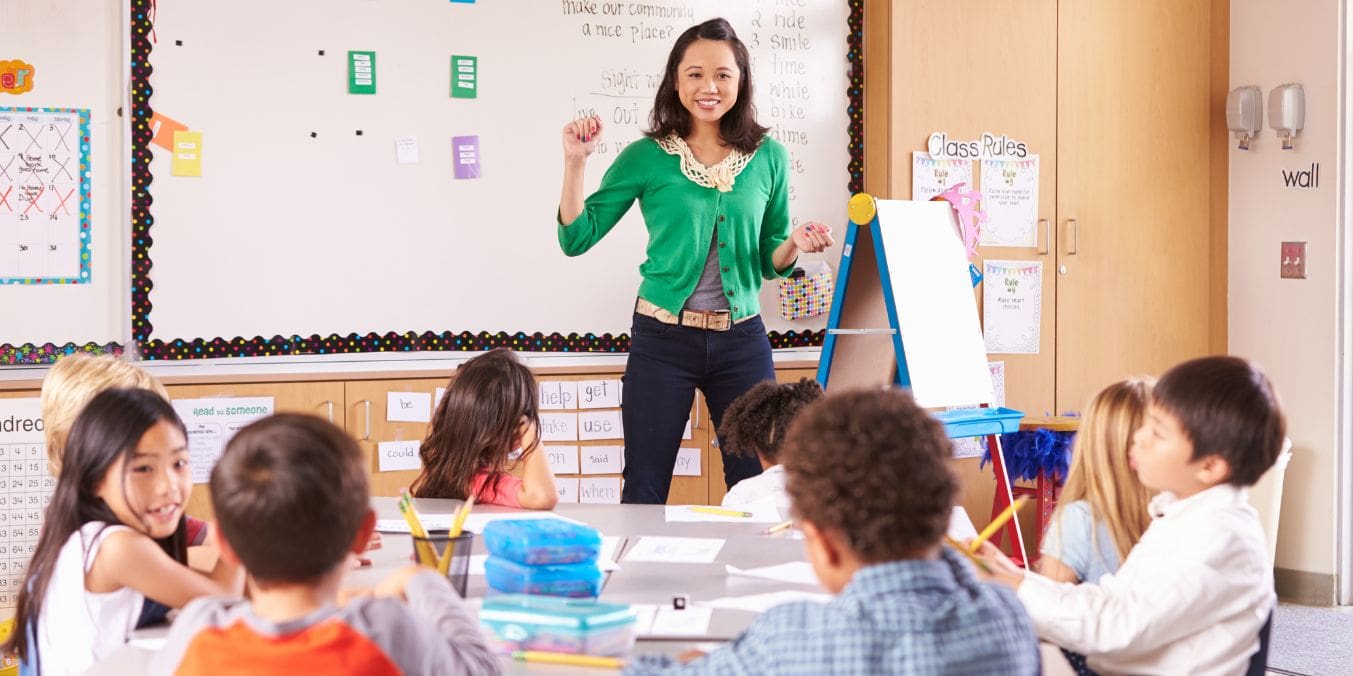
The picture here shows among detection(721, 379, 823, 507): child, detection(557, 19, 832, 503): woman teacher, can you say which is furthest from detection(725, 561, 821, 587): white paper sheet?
detection(557, 19, 832, 503): woman teacher

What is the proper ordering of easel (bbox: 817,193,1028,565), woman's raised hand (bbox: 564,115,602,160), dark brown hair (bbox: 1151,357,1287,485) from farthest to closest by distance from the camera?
easel (bbox: 817,193,1028,565) → woman's raised hand (bbox: 564,115,602,160) → dark brown hair (bbox: 1151,357,1287,485)

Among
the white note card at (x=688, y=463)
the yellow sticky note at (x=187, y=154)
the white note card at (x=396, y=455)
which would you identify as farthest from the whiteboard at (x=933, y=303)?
the yellow sticky note at (x=187, y=154)

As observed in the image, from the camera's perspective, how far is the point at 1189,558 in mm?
1628

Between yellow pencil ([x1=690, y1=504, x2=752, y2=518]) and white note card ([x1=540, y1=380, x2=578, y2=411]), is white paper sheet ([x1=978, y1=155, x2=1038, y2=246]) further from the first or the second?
yellow pencil ([x1=690, y1=504, x2=752, y2=518])

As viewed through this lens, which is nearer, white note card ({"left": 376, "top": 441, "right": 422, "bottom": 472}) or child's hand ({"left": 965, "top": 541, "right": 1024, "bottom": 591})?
child's hand ({"left": 965, "top": 541, "right": 1024, "bottom": 591})

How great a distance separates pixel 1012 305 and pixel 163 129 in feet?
8.99

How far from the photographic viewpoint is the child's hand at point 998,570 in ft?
5.40

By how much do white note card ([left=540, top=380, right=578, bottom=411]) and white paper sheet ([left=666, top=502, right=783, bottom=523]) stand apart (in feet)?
5.38

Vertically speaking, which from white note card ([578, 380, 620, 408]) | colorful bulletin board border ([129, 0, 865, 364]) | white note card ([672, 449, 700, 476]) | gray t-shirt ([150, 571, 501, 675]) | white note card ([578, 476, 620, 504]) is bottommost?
white note card ([578, 476, 620, 504])

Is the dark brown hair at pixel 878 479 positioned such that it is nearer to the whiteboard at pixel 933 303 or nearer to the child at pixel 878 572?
the child at pixel 878 572

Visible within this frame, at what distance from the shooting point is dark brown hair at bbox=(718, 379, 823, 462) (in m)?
2.60

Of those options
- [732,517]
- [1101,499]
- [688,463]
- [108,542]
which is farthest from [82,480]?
[688,463]

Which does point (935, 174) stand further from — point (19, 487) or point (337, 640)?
point (337, 640)

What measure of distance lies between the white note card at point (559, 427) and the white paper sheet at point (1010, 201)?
59.3 inches
